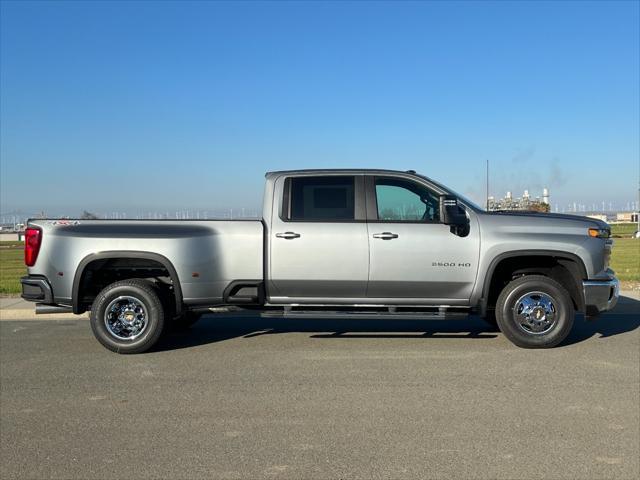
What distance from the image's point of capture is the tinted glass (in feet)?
22.5

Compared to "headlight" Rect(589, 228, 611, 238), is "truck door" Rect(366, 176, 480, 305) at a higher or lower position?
lower

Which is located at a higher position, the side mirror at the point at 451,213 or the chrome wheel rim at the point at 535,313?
the side mirror at the point at 451,213

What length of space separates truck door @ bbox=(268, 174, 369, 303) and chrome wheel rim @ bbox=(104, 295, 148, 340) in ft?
4.92

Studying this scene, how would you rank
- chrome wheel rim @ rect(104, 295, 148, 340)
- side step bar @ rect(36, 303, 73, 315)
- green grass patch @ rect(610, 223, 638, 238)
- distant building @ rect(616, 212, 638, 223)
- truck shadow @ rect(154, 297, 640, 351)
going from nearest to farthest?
chrome wheel rim @ rect(104, 295, 148, 340)
side step bar @ rect(36, 303, 73, 315)
truck shadow @ rect(154, 297, 640, 351)
green grass patch @ rect(610, 223, 638, 238)
distant building @ rect(616, 212, 638, 223)

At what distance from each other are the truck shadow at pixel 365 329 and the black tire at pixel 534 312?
505 millimetres

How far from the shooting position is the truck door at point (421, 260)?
6.61 metres

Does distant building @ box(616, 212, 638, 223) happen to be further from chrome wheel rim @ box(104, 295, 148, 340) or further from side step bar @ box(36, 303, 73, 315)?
side step bar @ box(36, 303, 73, 315)

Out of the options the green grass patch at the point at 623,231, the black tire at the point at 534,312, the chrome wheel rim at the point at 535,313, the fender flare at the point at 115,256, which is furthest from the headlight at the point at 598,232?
the green grass patch at the point at 623,231

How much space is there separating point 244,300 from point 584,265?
387 cm

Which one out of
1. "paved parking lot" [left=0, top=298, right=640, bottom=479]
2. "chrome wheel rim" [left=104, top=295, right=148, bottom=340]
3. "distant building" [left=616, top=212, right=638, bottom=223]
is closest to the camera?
"paved parking lot" [left=0, top=298, right=640, bottom=479]

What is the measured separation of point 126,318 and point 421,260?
11.2 feet

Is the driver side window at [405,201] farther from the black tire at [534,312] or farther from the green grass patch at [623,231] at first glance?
the green grass patch at [623,231]

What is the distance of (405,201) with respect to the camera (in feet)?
22.6

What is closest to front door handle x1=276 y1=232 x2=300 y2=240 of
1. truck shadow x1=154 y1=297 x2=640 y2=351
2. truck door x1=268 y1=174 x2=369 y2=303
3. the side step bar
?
truck door x1=268 y1=174 x2=369 y2=303
